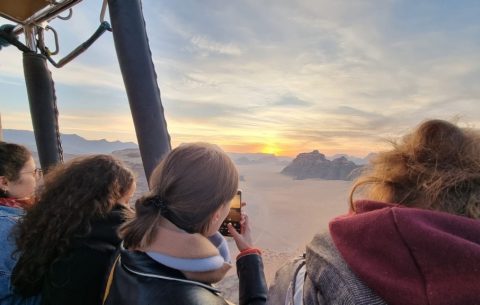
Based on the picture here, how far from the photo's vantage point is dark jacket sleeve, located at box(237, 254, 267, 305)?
836 mm

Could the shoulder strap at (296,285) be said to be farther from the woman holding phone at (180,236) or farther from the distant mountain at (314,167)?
the distant mountain at (314,167)

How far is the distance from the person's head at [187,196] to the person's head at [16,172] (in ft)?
3.03

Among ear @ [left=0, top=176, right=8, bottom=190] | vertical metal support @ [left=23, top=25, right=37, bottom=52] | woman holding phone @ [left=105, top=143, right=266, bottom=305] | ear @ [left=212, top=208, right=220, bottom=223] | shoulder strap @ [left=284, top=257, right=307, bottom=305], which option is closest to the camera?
shoulder strap @ [left=284, top=257, right=307, bottom=305]

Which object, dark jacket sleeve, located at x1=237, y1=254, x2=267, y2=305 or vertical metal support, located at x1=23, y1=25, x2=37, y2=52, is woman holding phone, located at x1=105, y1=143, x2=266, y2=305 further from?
vertical metal support, located at x1=23, y1=25, x2=37, y2=52

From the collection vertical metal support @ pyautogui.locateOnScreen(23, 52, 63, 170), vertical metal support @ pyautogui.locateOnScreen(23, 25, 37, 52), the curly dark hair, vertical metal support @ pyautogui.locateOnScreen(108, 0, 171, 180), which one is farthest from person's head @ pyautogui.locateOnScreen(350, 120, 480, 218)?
vertical metal support @ pyautogui.locateOnScreen(23, 25, 37, 52)

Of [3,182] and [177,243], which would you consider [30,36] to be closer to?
[3,182]

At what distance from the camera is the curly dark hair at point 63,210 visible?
3.24 ft

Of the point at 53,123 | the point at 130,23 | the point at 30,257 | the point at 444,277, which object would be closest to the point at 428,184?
the point at 444,277

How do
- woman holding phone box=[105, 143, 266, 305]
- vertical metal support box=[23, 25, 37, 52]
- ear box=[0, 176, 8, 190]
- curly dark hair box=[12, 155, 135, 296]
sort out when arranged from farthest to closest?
vertical metal support box=[23, 25, 37, 52], ear box=[0, 176, 8, 190], curly dark hair box=[12, 155, 135, 296], woman holding phone box=[105, 143, 266, 305]

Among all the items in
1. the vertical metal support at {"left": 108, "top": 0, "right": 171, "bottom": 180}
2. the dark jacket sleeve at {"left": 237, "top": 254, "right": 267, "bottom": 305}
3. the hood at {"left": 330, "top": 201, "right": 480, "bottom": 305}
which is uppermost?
the vertical metal support at {"left": 108, "top": 0, "right": 171, "bottom": 180}

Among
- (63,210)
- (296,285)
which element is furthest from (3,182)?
(296,285)

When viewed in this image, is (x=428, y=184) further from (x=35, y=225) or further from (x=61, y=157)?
(x=61, y=157)

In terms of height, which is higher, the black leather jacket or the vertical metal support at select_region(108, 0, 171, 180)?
the vertical metal support at select_region(108, 0, 171, 180)

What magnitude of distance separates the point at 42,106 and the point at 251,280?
74.7 inches
